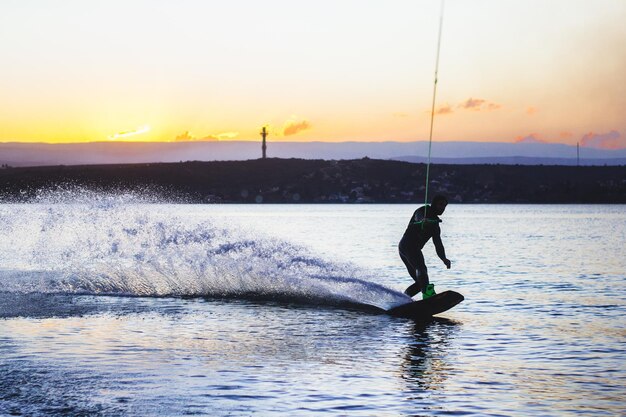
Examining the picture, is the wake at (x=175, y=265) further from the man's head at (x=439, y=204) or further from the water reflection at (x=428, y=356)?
the man's head at (x=439, y=204)

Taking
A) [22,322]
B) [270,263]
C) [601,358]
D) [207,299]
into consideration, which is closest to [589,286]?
[270,263]

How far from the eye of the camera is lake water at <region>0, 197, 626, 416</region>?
11.0 m

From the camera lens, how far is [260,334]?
16.3 m

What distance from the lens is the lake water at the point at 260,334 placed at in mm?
11031

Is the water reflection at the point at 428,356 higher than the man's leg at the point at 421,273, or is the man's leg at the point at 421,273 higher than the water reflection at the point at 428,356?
the man's leg at the point at 421,273

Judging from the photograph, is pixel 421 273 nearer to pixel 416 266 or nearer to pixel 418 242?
pixel 416 266

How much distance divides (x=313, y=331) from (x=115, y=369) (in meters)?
4.83

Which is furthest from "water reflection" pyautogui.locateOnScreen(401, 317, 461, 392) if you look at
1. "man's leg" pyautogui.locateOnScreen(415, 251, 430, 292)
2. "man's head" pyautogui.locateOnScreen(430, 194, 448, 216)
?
"man's head" pyautogui.locateOnScreen(430, 194, 448, 216)

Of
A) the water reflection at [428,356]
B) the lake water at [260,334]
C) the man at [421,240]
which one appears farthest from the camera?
the man at [421,240]

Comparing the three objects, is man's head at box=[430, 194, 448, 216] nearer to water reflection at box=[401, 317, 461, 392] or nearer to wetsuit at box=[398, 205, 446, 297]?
wetsuit at box=[398, 205, 446, 297]

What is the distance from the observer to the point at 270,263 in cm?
2402

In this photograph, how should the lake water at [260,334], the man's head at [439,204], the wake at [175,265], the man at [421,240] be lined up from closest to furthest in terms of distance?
the lake water at [260,334] < the man's head at [439,204] < the man at [421,240] < the wake at [175,265]

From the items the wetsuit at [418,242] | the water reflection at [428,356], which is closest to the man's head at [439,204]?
the wetsuit at [418,242]

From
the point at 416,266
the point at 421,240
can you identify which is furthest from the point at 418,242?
the point at 416,266
